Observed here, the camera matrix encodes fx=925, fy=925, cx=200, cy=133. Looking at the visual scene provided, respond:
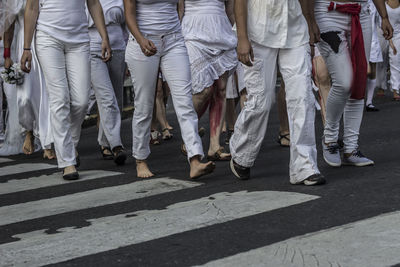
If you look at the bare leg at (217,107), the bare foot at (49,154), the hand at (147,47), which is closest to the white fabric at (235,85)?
the bare leg at (217,107)

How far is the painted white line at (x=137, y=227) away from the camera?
4.78 metres

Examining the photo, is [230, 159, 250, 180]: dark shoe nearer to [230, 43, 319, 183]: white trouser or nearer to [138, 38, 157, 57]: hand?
[230, 43, 319, 183]: white trouser

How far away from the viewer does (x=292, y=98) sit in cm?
652

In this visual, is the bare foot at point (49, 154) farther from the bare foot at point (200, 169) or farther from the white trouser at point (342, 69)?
the white trouser at point (342, 69)

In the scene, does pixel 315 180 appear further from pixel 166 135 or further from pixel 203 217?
pixel 166 135

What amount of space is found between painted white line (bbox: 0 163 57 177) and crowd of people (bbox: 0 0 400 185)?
424 millimetres

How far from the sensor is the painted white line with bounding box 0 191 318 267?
4777mm

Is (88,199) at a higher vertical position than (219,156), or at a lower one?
higher

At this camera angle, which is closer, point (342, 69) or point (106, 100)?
point (342, 69)

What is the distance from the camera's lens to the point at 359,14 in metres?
7.04

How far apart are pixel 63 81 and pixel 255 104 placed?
1.75 meters

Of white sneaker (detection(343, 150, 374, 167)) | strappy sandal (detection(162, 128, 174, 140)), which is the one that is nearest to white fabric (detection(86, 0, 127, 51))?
strappy sandal (detection(162, 128, 174, 140))

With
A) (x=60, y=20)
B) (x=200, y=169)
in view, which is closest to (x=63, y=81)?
(x=60, y=20)

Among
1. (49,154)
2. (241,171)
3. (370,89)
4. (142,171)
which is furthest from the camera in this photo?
(370,89)
